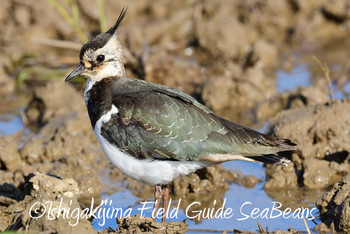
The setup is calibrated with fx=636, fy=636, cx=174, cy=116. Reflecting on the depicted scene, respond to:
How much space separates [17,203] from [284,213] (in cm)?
276

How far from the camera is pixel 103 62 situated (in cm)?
675

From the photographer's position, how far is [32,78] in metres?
11.0

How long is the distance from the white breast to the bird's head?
571 millimetres

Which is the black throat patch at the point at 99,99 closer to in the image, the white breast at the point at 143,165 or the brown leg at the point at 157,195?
the white breast at the point at 143,165

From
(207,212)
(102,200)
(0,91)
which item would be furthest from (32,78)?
(207,212)

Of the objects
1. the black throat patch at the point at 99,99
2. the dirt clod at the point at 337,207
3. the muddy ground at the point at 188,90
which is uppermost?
the black throat patch at the point at 99,99

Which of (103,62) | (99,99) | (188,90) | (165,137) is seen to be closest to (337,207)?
(165,137)

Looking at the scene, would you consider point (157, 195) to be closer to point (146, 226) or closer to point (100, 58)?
point (146, 226)

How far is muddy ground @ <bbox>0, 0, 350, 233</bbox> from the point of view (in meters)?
7.02

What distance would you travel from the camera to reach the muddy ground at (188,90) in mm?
7016

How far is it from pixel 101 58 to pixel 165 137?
1.19 meters

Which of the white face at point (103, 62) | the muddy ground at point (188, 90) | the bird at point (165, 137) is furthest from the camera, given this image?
the muddy ground at point (188, 90)

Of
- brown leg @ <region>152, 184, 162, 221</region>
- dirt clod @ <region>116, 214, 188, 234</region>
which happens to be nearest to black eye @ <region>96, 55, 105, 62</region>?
brown leg @ <region>152, 184, 162, 221</region>

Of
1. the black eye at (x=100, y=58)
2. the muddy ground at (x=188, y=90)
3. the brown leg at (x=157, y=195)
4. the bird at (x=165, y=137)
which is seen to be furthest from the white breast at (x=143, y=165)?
the black eye at (x=100, y=58)
